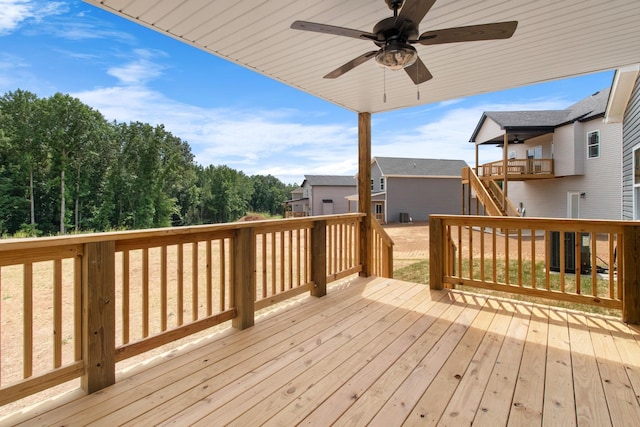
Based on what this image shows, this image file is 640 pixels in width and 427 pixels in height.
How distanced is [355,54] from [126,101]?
39.2 meters

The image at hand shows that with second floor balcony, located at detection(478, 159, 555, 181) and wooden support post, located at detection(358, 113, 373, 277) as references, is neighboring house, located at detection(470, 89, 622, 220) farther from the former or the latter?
wooden support post, located at detection(358, 113, 373, 277)

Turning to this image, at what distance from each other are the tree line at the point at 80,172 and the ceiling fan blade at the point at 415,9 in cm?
2634

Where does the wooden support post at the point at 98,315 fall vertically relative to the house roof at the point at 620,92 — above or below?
below

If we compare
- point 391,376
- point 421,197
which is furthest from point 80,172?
point 391,376

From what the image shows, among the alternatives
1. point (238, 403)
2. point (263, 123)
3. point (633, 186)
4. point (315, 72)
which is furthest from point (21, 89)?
point (633, 186)

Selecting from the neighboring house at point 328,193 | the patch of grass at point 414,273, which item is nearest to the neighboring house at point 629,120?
the patch of grass at point 414,273

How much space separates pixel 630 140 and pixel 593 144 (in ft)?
21.0

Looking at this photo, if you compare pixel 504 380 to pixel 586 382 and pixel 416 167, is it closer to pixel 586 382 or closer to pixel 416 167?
pixel 586 382

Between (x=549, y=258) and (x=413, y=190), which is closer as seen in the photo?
(x=549, y=258)

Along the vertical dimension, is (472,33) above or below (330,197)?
below

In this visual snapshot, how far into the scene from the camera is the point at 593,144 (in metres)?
12.2

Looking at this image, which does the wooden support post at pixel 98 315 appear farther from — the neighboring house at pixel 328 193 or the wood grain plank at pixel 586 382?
the neighboring house at pixel 328 193

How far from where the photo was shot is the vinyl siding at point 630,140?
6.47 metres

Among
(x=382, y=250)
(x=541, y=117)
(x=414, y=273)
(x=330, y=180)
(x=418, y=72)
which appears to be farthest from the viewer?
(x=330, y=180)
